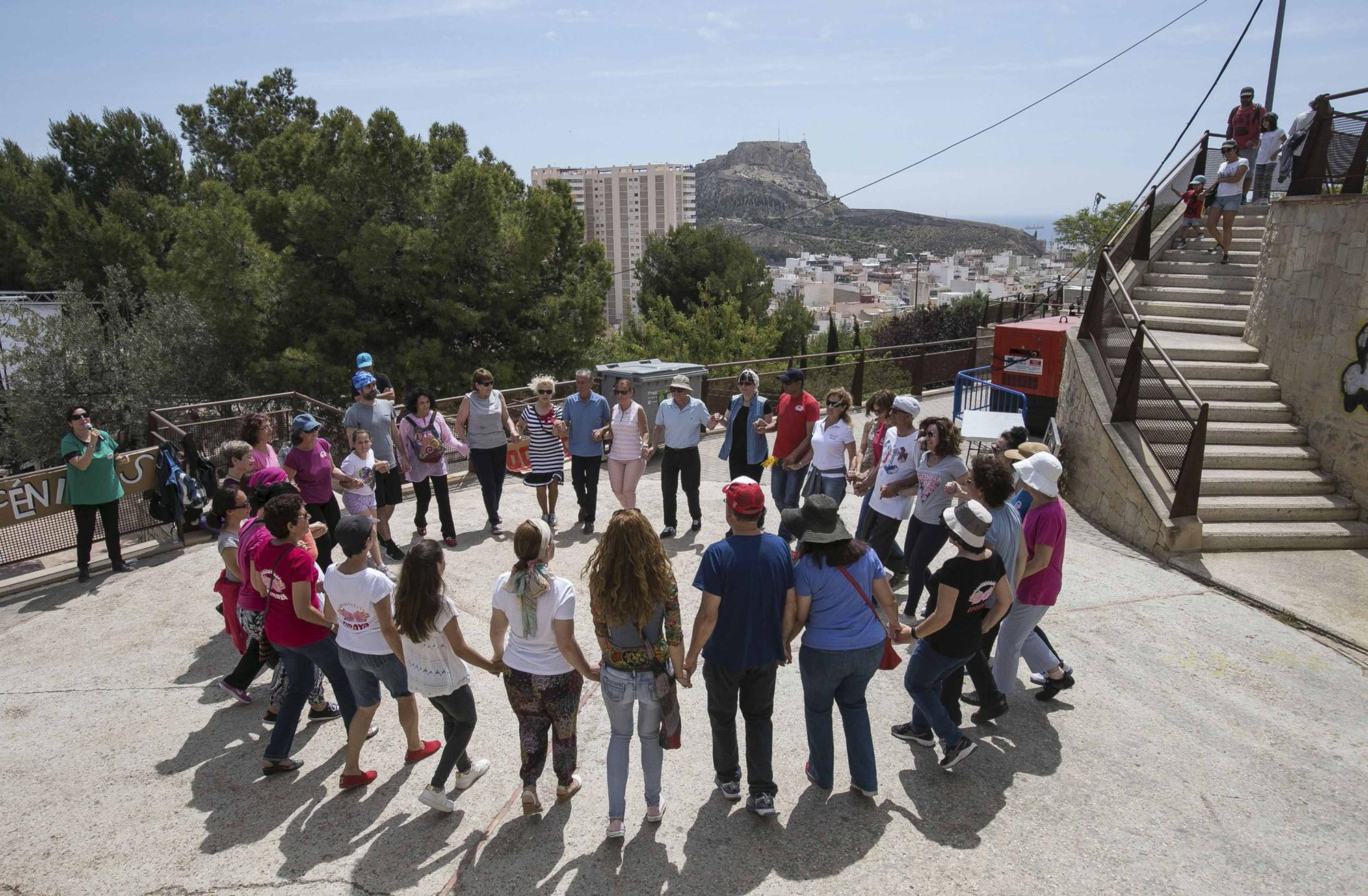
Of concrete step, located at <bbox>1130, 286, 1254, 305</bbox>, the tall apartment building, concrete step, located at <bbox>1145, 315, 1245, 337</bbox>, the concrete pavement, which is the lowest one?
the concrete pavement

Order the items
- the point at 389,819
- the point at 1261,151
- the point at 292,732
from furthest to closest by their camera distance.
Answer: the point at 1261,151, the point at 292,732, the point at 389,819

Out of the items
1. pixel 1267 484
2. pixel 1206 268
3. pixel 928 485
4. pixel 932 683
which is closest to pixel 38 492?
pixel 928 485

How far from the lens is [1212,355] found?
943cm

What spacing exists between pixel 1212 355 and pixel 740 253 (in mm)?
38814

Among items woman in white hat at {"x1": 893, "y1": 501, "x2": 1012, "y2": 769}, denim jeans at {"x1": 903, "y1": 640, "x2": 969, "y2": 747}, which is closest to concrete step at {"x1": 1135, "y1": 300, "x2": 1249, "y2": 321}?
woman in white hat at {"x1": 893, "y1": 501, "x2": 1012, "y2": 769}

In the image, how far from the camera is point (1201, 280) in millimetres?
11039

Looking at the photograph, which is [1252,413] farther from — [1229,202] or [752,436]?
[752,436]

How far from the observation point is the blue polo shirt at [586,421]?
7609 mm

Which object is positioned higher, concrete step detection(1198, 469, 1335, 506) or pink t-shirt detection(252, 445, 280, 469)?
pink t-shirt detection(252, 445, 280, 469)

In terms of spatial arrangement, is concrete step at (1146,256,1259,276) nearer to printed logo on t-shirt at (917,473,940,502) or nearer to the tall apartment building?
printed logo on t-shirt at (917,473,940,502)

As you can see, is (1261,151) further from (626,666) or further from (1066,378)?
(626,666)

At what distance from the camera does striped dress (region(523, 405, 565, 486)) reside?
24.7 ft

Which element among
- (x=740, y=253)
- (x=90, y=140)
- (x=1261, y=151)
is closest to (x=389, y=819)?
(x=1261, y=151)

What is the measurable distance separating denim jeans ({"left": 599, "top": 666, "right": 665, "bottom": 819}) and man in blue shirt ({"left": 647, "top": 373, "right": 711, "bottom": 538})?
13.0ft
